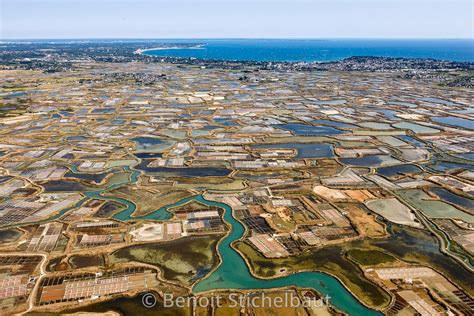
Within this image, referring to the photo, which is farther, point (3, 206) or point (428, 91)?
point (428, 91)

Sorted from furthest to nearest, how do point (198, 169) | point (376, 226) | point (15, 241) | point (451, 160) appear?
1. point (451, 160)
2. point (198, 169)
3. point (376, 226)
4. point (15, 241)

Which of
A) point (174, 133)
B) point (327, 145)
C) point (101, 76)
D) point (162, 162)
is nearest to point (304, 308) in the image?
point (162, 162)

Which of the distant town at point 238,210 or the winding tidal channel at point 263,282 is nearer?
the winding tidal channel at point 263,282

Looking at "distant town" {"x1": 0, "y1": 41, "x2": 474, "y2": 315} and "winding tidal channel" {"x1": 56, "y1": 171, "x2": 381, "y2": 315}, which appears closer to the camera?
"winding tidal channel" {"x1": 56, "y1": 171, "x2": 381, "y2": 315}

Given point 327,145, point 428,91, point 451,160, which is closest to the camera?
point 451,160

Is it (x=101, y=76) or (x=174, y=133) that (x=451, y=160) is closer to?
(x=174, y=133)

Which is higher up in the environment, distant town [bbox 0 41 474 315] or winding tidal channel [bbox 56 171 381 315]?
distant town [bbox 0 41 474 315]

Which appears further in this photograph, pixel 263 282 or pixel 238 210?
pixel 238 210

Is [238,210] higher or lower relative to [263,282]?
higher

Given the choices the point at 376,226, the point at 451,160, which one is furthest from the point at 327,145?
the point at 376,226

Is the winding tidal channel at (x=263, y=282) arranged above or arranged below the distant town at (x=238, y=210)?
below

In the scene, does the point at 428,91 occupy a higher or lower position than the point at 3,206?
higher
